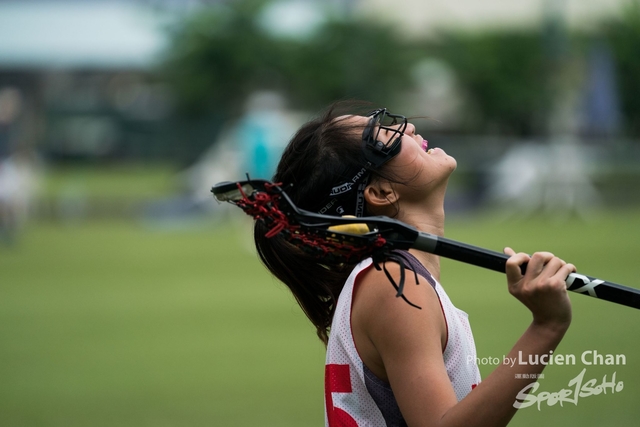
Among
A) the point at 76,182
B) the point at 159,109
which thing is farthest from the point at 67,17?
the point at 76,182

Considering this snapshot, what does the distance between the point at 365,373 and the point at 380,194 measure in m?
0.54

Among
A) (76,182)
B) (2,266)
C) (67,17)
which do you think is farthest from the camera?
(67,17)

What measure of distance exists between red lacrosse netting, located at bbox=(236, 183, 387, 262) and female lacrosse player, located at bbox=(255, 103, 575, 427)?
0.27ft

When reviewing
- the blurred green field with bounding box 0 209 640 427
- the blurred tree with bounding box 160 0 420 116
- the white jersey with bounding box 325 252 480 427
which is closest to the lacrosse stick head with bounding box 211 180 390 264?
the white jersey with bounding box 325 252 480 427

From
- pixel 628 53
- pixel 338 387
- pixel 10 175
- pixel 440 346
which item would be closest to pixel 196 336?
pixel 338 387

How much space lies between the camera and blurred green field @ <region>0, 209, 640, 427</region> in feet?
20.5

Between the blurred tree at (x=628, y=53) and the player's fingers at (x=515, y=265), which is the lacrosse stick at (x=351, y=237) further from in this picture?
the blurred tree at (x=628, y=53)

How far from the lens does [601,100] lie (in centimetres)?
1908

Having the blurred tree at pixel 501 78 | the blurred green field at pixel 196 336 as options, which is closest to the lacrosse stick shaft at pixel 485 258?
the blurred green field at pixel 196 336

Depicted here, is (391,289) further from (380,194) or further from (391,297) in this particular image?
(380,194)

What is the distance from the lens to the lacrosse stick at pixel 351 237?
2.18 m

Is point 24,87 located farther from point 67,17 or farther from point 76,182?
point 76,182

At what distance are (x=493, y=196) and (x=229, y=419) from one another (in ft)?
63.2

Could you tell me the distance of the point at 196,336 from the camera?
917 cm
